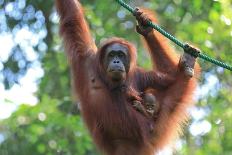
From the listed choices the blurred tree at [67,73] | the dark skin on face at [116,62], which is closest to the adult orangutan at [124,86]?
the dark skin on face at [116,62]

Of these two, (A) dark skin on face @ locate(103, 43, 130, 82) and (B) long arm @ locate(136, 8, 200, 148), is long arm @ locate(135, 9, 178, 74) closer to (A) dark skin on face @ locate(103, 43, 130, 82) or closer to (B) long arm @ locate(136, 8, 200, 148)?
(B) long arm @ locate(136, 8, 200, 148)

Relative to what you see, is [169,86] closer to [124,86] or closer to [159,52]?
[159,52]

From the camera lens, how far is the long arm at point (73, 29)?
632 centimetres

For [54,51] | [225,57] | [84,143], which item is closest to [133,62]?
[225,57]

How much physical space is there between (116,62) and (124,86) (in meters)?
0.28

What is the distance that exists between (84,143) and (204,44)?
232cm

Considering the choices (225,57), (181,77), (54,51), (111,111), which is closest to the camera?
(111,111)

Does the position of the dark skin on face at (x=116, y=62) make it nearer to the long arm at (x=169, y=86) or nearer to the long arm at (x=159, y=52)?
the long arm at (x=169, y=86)

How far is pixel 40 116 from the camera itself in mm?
10266

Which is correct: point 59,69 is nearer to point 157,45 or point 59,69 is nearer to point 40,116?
point 40,116

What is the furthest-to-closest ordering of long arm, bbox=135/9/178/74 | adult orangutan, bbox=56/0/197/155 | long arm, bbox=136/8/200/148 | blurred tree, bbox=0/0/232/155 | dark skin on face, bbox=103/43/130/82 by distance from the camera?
blurred tree, bbox=0/0/232/155 → long arm, bbox=135/9/178/74 → long arm, bbox=136/8/200/148 → adult orangutan, bbox=56/0/197/155 → dark skin on face, bbox=103/43/130/82

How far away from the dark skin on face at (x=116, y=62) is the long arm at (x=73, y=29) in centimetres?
35

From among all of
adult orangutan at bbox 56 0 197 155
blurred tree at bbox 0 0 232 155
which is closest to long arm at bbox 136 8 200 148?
adult orangutan at bbox 56 0 197 155

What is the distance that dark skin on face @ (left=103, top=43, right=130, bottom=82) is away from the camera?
5.89 metres
